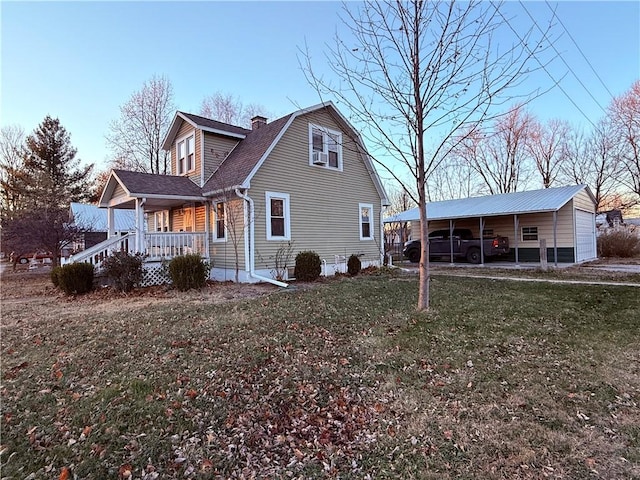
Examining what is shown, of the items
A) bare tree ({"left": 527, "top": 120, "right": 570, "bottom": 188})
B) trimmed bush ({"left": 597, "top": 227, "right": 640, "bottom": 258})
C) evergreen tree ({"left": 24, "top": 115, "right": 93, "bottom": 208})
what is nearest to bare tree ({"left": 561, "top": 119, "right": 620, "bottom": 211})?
bare tree ({"left": 527, "top": 120, "right": 570, "bottom": 188})

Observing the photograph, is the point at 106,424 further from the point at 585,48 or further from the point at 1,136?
the point at 1,136

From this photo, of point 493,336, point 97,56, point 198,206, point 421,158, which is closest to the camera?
point 493,336

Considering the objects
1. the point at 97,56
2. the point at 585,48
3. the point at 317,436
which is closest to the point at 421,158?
the point at 317,436

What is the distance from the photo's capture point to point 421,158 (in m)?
6.12

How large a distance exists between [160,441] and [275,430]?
0.95 meters

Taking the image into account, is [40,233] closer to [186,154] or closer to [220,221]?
[186,154]

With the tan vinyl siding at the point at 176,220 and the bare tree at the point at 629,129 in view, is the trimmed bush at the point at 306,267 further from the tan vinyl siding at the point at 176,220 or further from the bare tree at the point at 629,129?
the bare tree at the point at 629,129

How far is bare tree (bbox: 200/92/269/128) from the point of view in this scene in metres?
28.1

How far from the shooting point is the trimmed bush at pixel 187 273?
959 centimetres

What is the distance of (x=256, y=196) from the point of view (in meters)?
11.0

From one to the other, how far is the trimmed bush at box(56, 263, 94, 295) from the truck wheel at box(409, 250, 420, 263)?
15.6 meters

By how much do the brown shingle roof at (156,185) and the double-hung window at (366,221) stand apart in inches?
257

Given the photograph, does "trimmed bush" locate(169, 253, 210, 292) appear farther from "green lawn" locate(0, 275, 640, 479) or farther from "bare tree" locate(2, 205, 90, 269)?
"bare tree" locate(2, 205, 90, 269)

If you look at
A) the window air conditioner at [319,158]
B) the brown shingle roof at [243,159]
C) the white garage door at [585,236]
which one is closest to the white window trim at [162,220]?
the brown shingle roof at [243,159]
